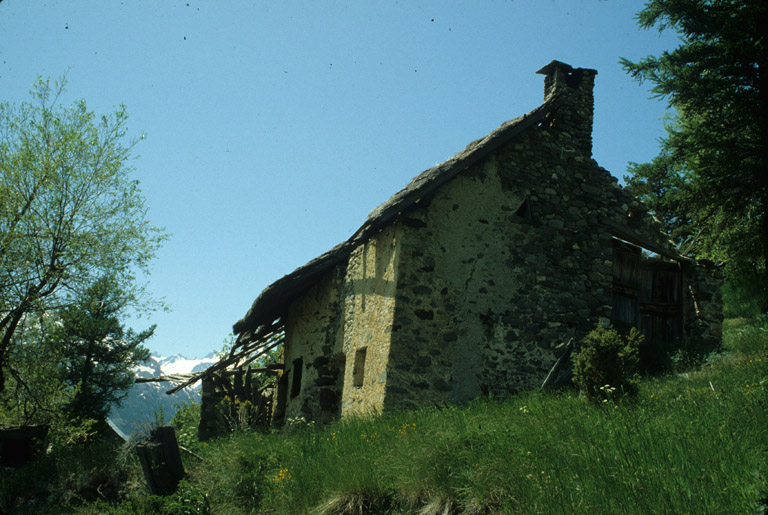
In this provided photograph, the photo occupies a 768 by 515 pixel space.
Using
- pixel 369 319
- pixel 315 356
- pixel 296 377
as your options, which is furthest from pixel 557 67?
pixel 296 377

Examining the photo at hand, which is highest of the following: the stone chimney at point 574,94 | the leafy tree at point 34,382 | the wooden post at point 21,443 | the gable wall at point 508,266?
the stone chimney at point 574,94

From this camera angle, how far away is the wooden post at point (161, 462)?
6.19 m

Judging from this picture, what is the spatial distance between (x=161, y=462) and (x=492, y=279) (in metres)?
5.65

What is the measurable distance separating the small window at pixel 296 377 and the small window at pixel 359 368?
2631 mm

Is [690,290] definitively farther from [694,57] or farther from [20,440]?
[20,440]

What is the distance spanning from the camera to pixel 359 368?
31.5 ft

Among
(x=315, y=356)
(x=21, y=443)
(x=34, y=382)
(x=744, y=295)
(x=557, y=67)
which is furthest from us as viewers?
(x=744, y=295)

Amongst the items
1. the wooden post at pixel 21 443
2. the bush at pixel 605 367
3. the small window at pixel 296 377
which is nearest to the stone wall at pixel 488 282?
the small window at pixel 296 377

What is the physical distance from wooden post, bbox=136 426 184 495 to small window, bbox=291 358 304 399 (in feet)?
18.4

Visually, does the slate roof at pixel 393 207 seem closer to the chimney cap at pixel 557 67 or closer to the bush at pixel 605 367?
the chimney cap at pixel 557 67

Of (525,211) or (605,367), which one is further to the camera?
(525,211)

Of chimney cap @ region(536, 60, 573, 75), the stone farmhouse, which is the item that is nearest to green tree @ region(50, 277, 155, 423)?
the stone farmhouse

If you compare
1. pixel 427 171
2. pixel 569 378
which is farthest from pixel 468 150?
pixel 569 378

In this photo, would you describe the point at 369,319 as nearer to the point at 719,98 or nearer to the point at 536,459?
the point at 536,459
